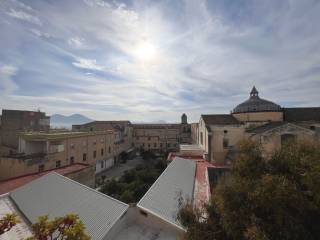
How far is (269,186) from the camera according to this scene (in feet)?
16.4

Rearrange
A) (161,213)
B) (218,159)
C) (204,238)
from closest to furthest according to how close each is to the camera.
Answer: (204,238), (161,213), (218,159)

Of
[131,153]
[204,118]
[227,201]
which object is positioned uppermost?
[204,118]

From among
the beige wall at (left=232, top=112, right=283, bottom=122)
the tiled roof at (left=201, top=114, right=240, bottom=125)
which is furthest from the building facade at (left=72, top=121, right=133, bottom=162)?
the beige wall at (left=232, top=112, right=283, bottom=122)

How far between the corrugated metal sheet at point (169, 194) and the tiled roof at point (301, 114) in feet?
67.1

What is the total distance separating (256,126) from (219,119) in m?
5.08

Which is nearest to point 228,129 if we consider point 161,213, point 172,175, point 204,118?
point 204,118

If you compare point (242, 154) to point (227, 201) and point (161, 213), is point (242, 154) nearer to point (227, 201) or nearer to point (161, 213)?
point (227, 201)

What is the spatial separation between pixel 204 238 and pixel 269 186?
2.57 metres

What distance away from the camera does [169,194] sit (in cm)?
1204

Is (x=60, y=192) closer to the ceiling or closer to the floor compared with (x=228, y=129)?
closer to the floor

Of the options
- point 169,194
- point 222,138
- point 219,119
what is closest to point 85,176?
point 169,194

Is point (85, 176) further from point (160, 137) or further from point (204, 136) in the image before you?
point (160, 137)

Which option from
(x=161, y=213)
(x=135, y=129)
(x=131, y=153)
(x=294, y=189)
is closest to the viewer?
(x=294, y=189)

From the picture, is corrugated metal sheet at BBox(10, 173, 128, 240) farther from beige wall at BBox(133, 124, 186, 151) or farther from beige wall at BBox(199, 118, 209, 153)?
beige wall at BBox(133, 124, 186, 151)
